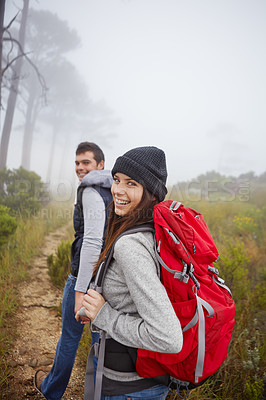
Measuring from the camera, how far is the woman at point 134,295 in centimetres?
79

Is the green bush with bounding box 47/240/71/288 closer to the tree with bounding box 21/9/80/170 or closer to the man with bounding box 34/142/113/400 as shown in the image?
the man with bounding box 34/142/113/400

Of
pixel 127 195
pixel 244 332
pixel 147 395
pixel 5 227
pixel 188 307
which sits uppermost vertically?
pixel 127 195

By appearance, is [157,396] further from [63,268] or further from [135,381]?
[63,268]

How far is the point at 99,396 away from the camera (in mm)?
943

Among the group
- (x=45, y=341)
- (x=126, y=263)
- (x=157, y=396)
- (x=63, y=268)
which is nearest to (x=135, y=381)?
(x=157, y=396)

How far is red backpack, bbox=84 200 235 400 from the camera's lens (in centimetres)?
84

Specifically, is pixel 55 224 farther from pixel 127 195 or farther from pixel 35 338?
pixel 127 195

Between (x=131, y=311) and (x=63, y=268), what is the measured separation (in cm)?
307

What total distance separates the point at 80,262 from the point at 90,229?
10.1 inches

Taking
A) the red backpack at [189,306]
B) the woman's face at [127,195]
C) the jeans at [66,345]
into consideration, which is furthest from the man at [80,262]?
the red backpack at [189,306]

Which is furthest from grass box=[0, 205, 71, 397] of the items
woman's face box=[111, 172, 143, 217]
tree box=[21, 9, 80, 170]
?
tree box=[21, 9, 80, 170]

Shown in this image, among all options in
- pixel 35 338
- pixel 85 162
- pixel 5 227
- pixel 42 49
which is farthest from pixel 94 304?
pixel 42 49

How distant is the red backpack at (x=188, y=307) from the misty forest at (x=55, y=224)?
1230mm

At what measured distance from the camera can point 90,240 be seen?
1.63 metres
